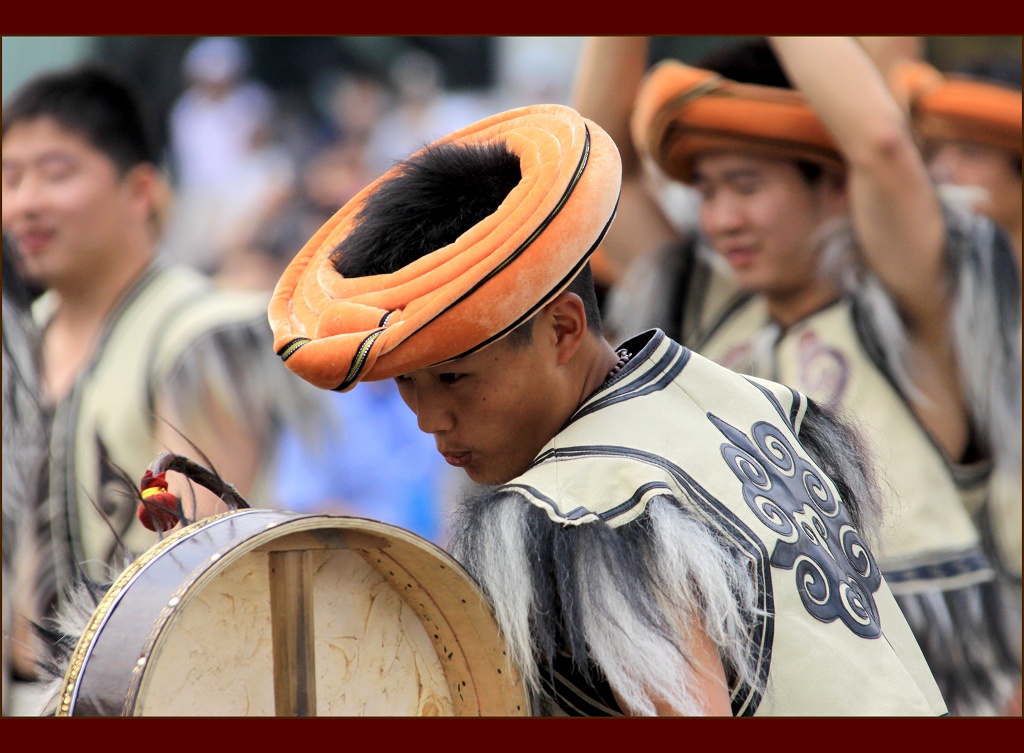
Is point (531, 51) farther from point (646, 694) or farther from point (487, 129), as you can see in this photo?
point (646, 694)

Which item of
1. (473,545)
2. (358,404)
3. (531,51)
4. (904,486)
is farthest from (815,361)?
(531,51)

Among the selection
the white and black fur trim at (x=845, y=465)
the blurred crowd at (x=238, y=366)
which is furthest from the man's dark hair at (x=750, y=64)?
the white and black fur trim at (x=845, y=465)

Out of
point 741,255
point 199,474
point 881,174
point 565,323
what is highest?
point 881,174

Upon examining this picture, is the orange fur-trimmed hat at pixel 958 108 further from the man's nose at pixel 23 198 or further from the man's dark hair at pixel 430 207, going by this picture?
the man's dark hair at pixel 430 207

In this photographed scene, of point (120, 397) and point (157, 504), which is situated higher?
point (120, 397)

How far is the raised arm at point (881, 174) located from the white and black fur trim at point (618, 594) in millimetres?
2911

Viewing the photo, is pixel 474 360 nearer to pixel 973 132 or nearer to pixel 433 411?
pixel 433 411

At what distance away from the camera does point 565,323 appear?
189 cm

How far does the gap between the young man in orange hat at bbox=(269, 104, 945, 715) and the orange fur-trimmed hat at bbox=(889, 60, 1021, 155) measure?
360 cm

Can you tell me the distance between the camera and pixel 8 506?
4668 millimetres

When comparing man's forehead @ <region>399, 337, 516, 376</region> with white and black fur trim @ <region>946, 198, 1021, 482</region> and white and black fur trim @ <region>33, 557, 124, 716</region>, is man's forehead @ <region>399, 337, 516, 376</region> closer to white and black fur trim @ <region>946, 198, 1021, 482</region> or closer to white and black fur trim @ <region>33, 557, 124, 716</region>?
white and black fur trim @ <region>33, 557, 124, 716</region>

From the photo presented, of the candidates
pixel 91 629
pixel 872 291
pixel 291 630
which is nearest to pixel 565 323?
pixel 291 630

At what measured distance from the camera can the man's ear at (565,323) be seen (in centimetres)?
187

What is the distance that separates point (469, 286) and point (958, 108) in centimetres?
412
